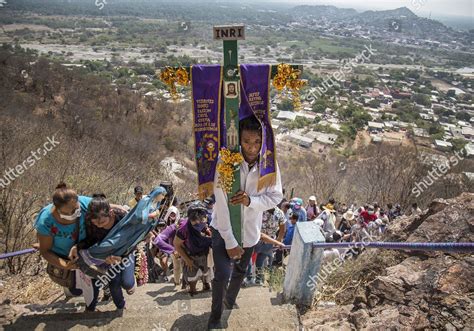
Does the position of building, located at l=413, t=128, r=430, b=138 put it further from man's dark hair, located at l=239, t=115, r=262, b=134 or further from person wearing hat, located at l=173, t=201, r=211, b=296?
man's dark hair, located at l=239, t=115, r=262, b=134

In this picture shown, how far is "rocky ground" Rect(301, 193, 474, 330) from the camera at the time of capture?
2.96 metres

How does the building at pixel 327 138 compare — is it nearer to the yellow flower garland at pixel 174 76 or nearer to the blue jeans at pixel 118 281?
the blue jeans at pixel 118 281

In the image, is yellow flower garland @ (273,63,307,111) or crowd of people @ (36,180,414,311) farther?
crowd of people @ (36,180,414,311)

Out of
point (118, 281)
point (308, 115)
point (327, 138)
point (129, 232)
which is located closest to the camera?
point (129, 232)

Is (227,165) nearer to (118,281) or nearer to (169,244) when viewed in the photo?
(118,281)

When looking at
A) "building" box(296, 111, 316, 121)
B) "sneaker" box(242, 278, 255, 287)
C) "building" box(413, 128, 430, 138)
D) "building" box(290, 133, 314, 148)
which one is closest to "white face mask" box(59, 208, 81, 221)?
"sneaker" box(242, 278, 255, 287)

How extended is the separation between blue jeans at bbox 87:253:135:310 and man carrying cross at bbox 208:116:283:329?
1123 millimetres

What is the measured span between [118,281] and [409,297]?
299 centimetres

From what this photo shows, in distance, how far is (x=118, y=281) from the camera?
151 inches

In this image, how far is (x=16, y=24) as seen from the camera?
11319 centimetres

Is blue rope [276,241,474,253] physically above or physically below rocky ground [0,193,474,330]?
above

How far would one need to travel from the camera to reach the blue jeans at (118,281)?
12.4 ft

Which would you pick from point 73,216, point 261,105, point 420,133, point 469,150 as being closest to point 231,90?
point 261,105

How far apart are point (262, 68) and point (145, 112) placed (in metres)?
32.5
